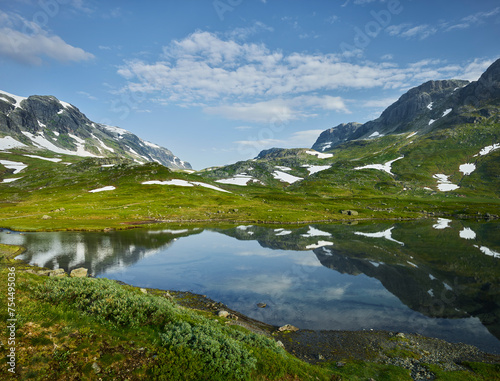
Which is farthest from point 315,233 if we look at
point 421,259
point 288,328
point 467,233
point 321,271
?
point 288,328

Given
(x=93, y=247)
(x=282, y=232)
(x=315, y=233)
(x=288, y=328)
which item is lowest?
(x=315, y=233)

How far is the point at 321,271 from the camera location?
47.6 m

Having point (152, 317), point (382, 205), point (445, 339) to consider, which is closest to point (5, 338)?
point (152, 317)

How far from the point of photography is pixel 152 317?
14523mm

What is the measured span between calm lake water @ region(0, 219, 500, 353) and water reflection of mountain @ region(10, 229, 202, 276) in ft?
0.64

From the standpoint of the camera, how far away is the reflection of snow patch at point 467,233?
263 ft

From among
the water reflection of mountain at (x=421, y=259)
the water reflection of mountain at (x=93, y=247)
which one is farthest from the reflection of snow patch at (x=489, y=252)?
the water reflection of mountain at (x=93, y=247)

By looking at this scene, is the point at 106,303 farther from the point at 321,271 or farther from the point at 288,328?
the point at 321,271

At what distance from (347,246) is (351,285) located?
90.0 ft

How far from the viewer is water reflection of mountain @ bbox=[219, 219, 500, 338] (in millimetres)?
35062

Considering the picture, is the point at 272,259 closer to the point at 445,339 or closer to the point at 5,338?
the point at 445,339

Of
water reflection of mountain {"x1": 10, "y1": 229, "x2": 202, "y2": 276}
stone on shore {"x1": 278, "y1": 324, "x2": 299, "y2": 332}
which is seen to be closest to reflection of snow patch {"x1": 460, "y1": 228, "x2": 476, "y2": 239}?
stone on shore {"x1": 278, "y1": 324, "x2": 299, "y2": 332}

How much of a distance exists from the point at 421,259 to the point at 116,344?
206 feet

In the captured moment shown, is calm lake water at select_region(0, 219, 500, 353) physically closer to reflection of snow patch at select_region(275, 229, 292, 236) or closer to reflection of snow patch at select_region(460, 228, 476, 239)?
reflection of snow patch at select_region(275, 229, 292, 236)
